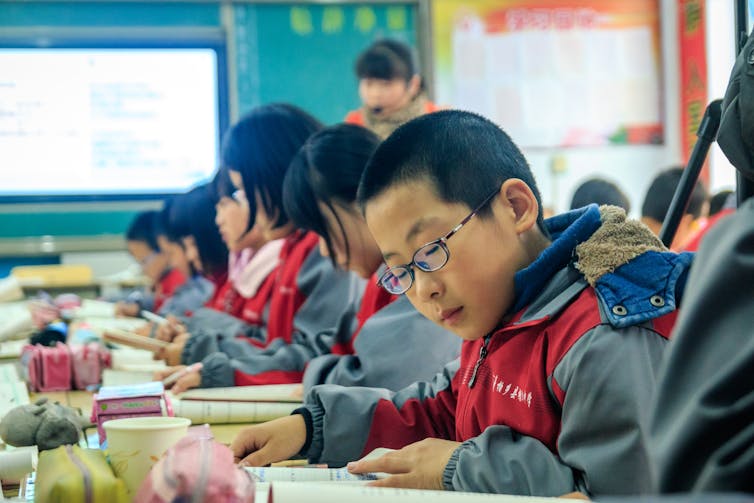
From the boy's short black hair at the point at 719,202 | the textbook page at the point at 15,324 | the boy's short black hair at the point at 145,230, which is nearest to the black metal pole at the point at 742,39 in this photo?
the boy's short black hair at the point at 719,202

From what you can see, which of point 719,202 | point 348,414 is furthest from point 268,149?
point 719,202

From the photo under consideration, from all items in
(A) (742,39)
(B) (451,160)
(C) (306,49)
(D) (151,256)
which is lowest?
(D) (151,256)

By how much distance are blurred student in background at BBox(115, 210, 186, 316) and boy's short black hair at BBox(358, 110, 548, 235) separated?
3.09 metres

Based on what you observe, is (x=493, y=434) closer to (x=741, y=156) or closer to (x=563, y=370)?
(x=563, y=370)

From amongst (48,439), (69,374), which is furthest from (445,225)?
(69,374)

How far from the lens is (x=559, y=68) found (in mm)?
5758

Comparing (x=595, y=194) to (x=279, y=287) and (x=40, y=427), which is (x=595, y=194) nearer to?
(x=279, y=287)

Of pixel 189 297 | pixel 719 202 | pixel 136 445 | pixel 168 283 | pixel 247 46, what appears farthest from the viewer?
pixel 247 46

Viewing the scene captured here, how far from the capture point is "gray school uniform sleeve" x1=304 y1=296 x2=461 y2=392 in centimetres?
151

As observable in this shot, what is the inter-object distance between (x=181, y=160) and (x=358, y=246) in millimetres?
3906

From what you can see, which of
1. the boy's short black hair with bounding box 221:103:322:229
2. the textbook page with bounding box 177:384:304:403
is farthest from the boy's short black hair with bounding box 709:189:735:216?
the textbook page with bounding box 177:384:304:403

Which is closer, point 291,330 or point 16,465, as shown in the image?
point 16,465

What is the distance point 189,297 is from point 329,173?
80.5 inches

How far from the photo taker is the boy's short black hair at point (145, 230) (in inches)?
186
